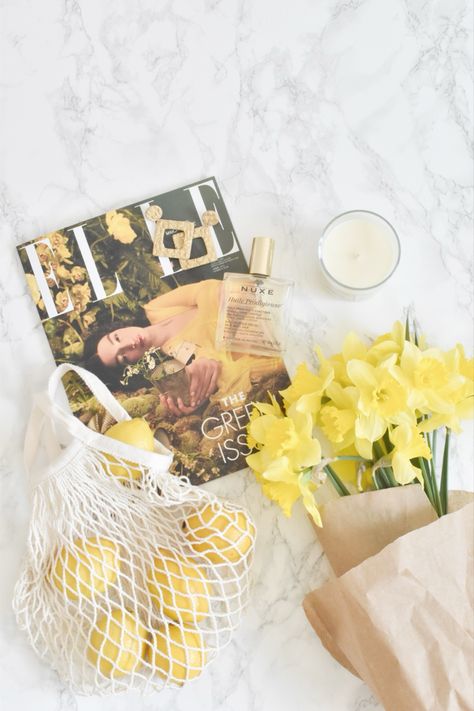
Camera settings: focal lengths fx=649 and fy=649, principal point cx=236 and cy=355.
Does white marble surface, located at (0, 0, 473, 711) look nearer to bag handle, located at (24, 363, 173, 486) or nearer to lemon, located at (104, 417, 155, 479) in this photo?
bag handle, located at (24, 363, 173, 486)

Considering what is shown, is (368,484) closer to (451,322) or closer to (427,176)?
(451,322)

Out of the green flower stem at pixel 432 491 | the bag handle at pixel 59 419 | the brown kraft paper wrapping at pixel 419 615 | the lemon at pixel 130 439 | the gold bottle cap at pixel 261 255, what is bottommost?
the brown kraft paper wrapping at pixel 419 615

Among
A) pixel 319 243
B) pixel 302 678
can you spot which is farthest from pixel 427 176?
pixel 302 678

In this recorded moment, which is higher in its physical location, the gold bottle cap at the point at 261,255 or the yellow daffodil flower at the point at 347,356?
the gold bottle cap at the point at 261,255

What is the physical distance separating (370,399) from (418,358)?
7 centimetres

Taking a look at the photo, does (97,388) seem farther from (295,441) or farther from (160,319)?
(295,441)

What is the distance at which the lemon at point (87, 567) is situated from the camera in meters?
0.66

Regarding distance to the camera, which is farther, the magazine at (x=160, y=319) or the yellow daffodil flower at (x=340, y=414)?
the magazine at (x=160, y=319)

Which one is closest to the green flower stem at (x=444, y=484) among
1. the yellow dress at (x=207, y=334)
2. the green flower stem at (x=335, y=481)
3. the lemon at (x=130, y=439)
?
the green flower stem at (x=335, y=481)

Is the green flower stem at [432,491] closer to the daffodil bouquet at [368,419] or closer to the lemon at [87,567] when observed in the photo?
the daffodil bouquet at [368,419]

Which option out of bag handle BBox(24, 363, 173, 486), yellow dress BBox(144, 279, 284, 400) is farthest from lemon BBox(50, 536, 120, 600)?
yellow dress BBox(144, 279, 284, 400)

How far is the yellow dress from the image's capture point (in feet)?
2.57

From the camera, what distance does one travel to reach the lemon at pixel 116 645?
653 mm

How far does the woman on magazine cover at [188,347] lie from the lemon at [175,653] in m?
0.25
